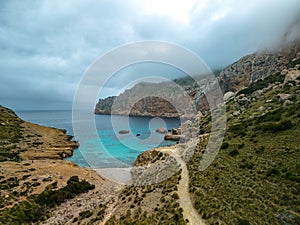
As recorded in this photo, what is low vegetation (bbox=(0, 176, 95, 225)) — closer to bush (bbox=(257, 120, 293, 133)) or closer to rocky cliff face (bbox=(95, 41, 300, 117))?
bush (bbox=(257, 120, 293, 133))

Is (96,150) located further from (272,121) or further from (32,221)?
(272,121)

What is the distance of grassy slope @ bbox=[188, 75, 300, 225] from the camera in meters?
12.9

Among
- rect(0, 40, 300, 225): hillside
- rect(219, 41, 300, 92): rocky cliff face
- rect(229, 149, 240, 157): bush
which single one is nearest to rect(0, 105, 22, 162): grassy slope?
rect(0, 40, 300, 225): hillside

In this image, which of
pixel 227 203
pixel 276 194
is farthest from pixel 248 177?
pixel 227 203

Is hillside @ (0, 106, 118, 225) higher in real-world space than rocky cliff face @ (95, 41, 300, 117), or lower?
lower

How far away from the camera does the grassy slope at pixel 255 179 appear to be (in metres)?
12.9

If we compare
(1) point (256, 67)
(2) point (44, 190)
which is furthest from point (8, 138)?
(1) point (256, 67)

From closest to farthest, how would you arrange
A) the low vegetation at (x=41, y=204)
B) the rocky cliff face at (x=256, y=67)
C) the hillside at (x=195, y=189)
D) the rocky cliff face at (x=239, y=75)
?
the hillside at (x=195, y=189) < the low vegetation at (x=41, y=204) < the rocky cliff face at (x=256, y=67) < the rocky cliff face at (x=239, y=75)

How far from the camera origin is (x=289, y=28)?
82625 mm

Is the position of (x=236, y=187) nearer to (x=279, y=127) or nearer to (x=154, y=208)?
(x=154, y=208)

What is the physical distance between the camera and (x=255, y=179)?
17141 mm

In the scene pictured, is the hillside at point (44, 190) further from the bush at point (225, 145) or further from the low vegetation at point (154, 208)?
the bush at point (225, 145)

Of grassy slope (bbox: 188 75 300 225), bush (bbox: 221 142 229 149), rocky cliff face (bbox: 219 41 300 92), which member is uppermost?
rocky cliff face (bbox: 219 41 300 92)

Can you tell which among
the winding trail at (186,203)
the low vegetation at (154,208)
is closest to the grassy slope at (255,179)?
the winding trail at (186,203)
